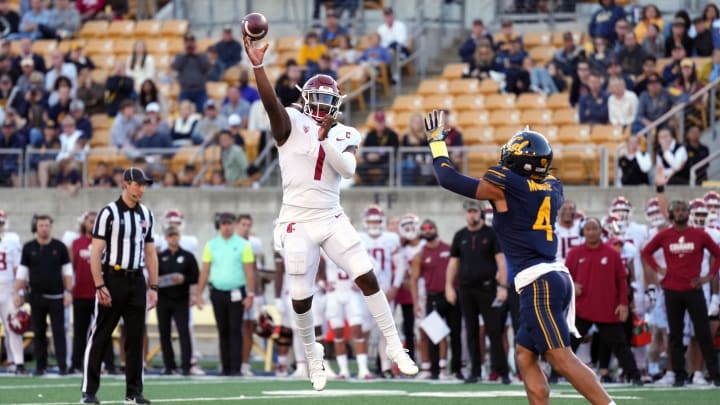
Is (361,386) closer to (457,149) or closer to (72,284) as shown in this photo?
(72,284)

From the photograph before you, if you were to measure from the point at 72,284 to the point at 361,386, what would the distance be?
171 inches

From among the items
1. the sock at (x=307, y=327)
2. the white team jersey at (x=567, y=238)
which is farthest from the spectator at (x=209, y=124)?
the sock at (x=307, y=327)

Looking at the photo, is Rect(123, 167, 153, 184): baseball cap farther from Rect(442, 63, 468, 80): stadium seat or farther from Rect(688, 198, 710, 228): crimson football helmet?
Rect(442, 63, 468, 80): stadium seat

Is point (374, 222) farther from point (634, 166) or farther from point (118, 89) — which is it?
point (118, 89)

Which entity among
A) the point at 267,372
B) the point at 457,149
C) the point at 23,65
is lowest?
the point at 267,372

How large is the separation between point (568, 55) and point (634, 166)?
3349 millimetres

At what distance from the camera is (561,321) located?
33.1 ft

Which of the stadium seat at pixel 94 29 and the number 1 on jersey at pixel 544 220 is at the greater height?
the stadium seat at pixel 94 29

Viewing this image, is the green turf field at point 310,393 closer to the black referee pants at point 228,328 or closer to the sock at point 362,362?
the sock at point 362,362

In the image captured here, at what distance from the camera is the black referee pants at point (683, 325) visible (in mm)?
15820

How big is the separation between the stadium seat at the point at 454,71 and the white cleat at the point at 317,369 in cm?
1238

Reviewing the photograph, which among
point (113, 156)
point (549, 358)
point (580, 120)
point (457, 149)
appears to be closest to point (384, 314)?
point (549, 358)

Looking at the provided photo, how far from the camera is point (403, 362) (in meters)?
11.3

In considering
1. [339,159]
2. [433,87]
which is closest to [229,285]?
[433,87]
